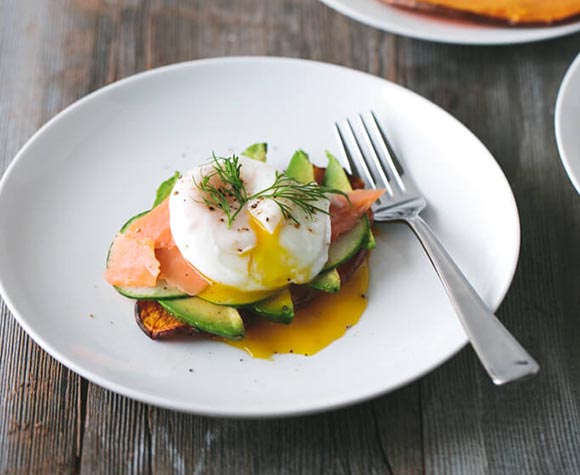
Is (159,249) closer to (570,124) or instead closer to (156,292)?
(156,292)

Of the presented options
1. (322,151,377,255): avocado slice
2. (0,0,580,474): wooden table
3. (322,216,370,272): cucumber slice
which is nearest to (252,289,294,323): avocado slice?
(322,216,370,272): cucumber slice

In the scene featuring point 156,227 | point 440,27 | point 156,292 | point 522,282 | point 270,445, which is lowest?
point 270,445

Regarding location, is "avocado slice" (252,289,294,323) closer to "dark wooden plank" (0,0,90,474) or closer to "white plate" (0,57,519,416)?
"white plate" (0,57,519,416)

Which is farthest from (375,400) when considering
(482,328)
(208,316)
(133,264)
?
(133,264)

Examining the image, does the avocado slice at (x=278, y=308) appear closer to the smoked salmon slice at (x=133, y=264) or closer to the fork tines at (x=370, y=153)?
the smoked salmon slice at (x=133, y=264)

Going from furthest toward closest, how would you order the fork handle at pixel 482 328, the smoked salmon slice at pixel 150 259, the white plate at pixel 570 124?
the white plate at pixel 570 124
the smoked salmon slice at pixel 150 259
the fork handle at pixel 482 328

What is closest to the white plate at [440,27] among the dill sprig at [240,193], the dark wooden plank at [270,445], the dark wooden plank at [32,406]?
the dill sprig at [240,193]
